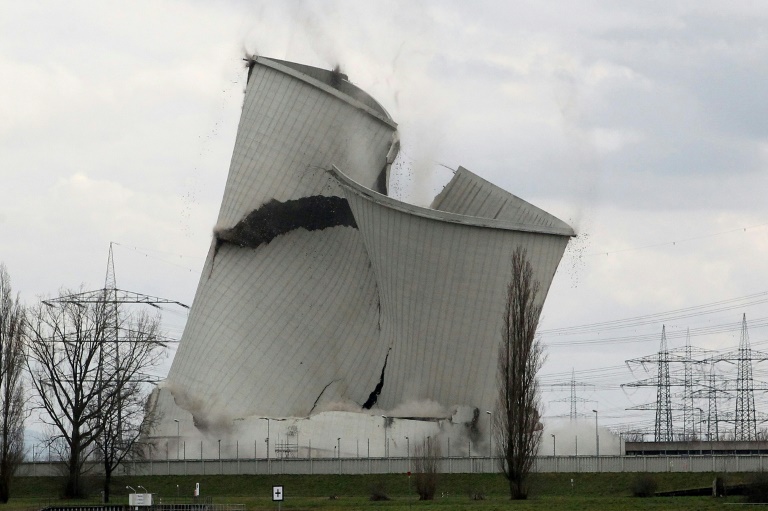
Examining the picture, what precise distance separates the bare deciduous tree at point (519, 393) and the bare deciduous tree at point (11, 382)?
15.6 metres

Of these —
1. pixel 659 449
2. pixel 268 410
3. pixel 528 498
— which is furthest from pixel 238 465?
pixel 659 449

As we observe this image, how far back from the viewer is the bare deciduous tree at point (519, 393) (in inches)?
1702

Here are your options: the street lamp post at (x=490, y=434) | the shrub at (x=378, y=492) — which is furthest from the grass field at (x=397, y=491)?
the street lamp post at (x=490, y=434)

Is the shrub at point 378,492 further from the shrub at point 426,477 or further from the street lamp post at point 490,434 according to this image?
the street lamp post at point 490,434

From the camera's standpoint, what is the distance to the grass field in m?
38.9

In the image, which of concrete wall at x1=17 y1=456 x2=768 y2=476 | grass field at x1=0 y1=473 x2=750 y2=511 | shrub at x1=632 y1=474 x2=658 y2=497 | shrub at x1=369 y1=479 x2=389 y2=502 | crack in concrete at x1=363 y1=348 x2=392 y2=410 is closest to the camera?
grass field at x1=0 y1=473 x2=750 y2=511

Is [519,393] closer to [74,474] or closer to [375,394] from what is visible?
[74,474]

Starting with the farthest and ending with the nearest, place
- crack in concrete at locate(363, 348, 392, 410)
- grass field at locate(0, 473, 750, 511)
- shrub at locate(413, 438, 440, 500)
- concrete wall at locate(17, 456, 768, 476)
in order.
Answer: crack in concrete at locate(363, 348, 392, 410) < concrete wall at locate(17, 456, 768, 476) < shrub at locate(413, 438, 440, 500) < grass field at locate(0, 473, 750, 511)

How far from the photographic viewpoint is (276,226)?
64.6 meters

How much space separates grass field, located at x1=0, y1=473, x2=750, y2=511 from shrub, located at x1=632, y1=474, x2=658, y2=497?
0.51 meters

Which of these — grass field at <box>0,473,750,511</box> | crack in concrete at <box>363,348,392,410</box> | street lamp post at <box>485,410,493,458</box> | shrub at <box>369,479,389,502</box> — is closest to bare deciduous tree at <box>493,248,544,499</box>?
grass field at <box>0,473,750,511</box>

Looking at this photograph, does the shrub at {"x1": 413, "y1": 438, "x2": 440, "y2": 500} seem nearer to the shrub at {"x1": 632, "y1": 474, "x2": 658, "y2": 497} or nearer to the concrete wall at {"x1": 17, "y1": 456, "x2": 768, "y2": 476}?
the concrete wall at {"x1": 17, "y1": 456, "x2": 768, "y2": 476}

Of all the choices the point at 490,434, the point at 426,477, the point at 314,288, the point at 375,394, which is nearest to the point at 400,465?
the point at 490,434

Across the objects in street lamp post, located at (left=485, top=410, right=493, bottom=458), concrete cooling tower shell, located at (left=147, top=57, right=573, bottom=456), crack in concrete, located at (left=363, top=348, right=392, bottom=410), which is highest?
concrete cooling tower shell, located at (left=147, top=57, right=573, bottom=456)
